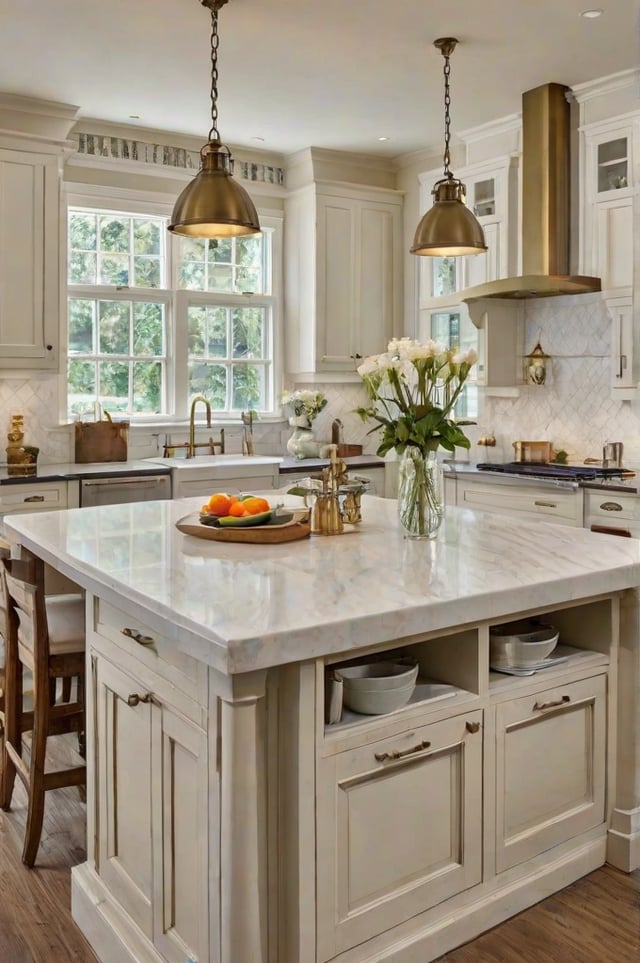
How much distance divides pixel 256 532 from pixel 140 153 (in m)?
3.72

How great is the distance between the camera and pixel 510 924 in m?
2.27

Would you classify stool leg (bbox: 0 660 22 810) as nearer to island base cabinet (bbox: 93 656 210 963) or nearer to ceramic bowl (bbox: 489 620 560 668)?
island base cabinet (bbox: 93 656 210 963)

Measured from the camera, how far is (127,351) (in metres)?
5.68

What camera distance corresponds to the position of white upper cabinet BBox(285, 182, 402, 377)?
5.91 meters

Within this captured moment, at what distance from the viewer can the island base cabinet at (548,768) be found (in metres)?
2.25

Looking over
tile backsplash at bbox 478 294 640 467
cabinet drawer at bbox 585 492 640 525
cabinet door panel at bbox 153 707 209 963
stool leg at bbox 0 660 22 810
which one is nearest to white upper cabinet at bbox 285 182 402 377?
tile backsplash at bbox 478 294 640 467

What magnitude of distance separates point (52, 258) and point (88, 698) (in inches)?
128

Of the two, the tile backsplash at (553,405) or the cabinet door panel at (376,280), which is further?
the cabinet door panel at (376,280)

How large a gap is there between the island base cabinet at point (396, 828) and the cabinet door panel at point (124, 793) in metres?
0.46

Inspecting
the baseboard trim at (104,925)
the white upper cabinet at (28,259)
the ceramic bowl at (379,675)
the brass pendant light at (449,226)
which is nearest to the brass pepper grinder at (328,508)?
the ceramic bowl at (379,675)

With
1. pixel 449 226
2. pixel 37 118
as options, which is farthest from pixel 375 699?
pixel 37 118

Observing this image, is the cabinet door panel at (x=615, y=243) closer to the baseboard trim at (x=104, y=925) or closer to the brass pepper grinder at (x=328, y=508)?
the brass pepper grinder at (x=328, y=508)

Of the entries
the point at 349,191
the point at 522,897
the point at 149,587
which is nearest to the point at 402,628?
the point at 149,587

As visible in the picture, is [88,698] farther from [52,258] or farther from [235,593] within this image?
[52,258]
